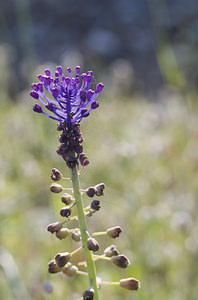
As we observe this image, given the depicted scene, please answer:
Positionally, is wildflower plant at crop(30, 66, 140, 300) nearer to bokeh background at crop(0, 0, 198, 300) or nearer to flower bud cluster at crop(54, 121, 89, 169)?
flower bud cluster at crop(54, 121, 89, 169)

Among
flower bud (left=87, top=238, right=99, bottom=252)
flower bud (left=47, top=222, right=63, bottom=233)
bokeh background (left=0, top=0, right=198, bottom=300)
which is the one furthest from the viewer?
bokeh background (left=0, top=0, right=198, bottom=300)

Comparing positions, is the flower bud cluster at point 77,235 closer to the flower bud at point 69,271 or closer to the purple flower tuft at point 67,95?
the flower bud at point 69,271

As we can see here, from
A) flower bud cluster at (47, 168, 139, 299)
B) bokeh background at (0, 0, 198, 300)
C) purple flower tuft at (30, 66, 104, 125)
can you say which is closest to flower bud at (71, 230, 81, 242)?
flower bud cluster at (47, 168, 139, 299)

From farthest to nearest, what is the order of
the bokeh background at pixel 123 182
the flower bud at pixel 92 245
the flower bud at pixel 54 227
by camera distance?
the bokeh background at pixel 123 182 < the flower bud at pixel 54 227 < the flower bud at pixel 92 245

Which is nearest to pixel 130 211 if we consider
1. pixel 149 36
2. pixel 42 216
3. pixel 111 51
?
pixel 42 216

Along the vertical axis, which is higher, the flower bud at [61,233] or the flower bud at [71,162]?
the flower bud at [71,162]

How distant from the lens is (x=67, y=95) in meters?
1.66

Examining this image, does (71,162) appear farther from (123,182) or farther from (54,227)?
(123,182)

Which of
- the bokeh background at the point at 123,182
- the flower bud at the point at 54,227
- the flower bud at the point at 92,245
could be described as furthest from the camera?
the bokeh background at the point at 123,182

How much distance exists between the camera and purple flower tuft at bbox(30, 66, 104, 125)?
161cm

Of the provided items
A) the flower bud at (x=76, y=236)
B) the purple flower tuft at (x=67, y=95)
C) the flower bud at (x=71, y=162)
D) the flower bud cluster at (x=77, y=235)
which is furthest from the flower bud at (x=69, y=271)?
the purple flower tuft at (x=67, y=95)

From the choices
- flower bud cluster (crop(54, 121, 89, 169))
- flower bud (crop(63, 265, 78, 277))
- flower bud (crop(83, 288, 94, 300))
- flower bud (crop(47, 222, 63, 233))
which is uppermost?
flower bud cluster (crop(54, 121, 89, 169))

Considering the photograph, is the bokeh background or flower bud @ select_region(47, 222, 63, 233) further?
the bokeh background

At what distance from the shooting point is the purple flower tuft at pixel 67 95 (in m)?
1.61
